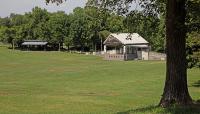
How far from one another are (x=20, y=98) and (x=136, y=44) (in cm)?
7922

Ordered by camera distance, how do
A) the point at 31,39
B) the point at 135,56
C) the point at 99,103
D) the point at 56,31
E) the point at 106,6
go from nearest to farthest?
the point at 106,6 < the point at 99,103 < the point at 135,56 < the point at 56,31 < the point at 31,39

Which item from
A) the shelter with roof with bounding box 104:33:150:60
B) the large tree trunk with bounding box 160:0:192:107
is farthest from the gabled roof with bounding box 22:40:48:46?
the large tree trunk with bounding box 160:0:192:107

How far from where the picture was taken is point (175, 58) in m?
13.9

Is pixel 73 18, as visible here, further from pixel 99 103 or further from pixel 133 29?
pixel 133 29

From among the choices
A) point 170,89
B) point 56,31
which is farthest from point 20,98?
point 56,31

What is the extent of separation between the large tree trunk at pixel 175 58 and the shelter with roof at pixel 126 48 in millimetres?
88414

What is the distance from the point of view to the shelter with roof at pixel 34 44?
150325 mm

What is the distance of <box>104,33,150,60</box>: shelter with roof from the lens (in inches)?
4097

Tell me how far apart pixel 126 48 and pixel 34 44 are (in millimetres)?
52893

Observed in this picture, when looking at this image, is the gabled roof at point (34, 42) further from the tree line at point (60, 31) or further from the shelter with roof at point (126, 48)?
the shelter with roof at point (126, 48)

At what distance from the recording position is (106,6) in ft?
52.3

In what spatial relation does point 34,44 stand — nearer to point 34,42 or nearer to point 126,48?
point 34,42

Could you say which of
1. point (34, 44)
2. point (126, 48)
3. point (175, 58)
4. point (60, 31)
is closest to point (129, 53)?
point (126, 48)

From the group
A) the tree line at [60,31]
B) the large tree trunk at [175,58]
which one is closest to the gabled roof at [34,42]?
the tree line at [60,31]
